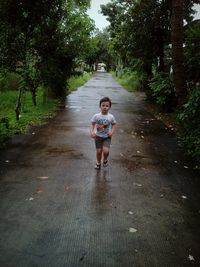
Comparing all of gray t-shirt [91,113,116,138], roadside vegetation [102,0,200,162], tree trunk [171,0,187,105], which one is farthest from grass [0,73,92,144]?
tree trunk [171,0,187,105]

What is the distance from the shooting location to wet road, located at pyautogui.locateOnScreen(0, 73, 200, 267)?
13.3 feet

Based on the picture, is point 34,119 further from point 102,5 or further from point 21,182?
point 102,5

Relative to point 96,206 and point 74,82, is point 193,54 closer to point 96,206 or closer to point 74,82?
point 96,206

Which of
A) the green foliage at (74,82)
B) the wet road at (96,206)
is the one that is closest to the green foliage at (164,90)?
the wet road at (96,206)

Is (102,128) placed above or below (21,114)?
above

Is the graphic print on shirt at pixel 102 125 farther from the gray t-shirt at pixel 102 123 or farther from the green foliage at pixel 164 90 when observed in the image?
the green foliage at pixel 164 90

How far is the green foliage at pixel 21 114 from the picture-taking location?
10.1 meters

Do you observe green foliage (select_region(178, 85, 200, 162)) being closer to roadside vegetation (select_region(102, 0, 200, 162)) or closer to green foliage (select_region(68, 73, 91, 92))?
roadside vegetation (select_region(102, 0, 200, 162))

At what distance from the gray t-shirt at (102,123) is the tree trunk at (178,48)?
4.71 metres

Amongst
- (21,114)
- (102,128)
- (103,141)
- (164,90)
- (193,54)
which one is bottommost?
(21,114)

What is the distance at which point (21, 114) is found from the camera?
13320 mm

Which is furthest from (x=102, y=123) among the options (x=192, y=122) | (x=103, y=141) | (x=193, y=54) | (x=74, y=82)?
(x=74, y=82)

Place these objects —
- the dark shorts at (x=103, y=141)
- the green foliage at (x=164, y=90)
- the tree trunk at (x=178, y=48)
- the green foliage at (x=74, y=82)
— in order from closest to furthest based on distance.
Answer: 1. the dark shorts at (x=103, y=141)
2. the tree trunk at (x=178, y=48)
3. the green foliage at (x=164, y=90)
4. the green foliage at (x=74, y=82)

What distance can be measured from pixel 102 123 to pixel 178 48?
5251 mm
